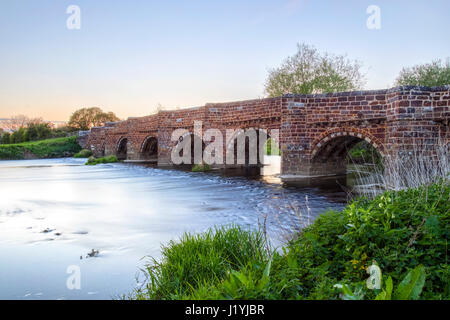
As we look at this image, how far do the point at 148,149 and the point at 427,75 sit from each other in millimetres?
22192

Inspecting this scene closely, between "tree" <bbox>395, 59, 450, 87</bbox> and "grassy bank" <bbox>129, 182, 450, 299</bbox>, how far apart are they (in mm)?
21498

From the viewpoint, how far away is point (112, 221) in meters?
7.67

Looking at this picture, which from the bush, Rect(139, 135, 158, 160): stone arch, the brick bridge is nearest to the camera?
the brick bridge

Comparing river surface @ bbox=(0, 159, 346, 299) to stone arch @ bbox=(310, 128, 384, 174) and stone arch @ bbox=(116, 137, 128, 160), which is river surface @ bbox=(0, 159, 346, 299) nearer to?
stone arch @ bbox=(310, 128, 384, 174)

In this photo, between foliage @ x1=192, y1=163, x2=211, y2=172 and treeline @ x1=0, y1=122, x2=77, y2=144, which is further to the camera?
treeline @ x1=0, y1=122, x2=77, y2=144

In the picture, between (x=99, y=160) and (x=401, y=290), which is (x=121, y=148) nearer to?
(x=99, y=160)

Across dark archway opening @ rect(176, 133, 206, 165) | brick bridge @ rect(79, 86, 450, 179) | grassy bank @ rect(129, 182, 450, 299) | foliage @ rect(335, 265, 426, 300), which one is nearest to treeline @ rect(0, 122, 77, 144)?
dark archway opening @ rect(176, 133, 206, 165)

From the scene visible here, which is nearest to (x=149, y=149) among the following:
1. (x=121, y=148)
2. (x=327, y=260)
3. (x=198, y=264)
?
(x=121, y=148)

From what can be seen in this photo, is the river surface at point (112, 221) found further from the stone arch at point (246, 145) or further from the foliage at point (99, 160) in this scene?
the foliage at point (99, 160)

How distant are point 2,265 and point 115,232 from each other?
2.13 m

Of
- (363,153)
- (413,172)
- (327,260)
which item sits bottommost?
(327,260)

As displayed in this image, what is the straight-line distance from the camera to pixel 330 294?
244cm

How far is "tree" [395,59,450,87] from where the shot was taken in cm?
2178
